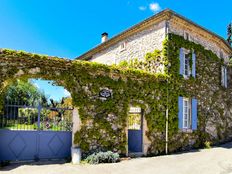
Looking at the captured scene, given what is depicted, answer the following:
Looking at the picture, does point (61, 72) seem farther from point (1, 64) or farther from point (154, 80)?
point (154, 80)

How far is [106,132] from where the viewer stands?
10523 mm

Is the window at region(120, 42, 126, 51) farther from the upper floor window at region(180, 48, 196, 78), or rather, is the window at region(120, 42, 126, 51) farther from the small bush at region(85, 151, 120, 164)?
the small bush at region(85, 151, 120, 164)

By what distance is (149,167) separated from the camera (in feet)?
30.3

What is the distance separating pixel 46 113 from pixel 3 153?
2.16 meters

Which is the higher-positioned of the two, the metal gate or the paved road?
the metal gate

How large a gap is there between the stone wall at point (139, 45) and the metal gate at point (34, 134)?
19.5 feet

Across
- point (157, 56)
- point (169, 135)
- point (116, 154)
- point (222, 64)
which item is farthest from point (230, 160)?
point (222, 64)

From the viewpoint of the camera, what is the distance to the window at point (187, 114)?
45.4 ft

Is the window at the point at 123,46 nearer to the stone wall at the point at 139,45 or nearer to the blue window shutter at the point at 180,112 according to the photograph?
the stone wall at the point at 139,45

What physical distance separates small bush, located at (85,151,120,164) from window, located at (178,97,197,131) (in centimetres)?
480

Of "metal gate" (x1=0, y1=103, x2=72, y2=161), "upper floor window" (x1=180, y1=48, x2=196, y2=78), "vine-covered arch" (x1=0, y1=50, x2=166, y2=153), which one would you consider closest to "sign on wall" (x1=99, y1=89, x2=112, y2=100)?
"vine-covered arch" (x1=0, y1=50, x2=166, y2=153)

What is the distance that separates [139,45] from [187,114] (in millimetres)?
4509

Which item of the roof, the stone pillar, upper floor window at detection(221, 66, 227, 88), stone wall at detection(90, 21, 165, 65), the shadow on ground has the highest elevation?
the roof

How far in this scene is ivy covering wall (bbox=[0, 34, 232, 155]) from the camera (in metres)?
9.62
